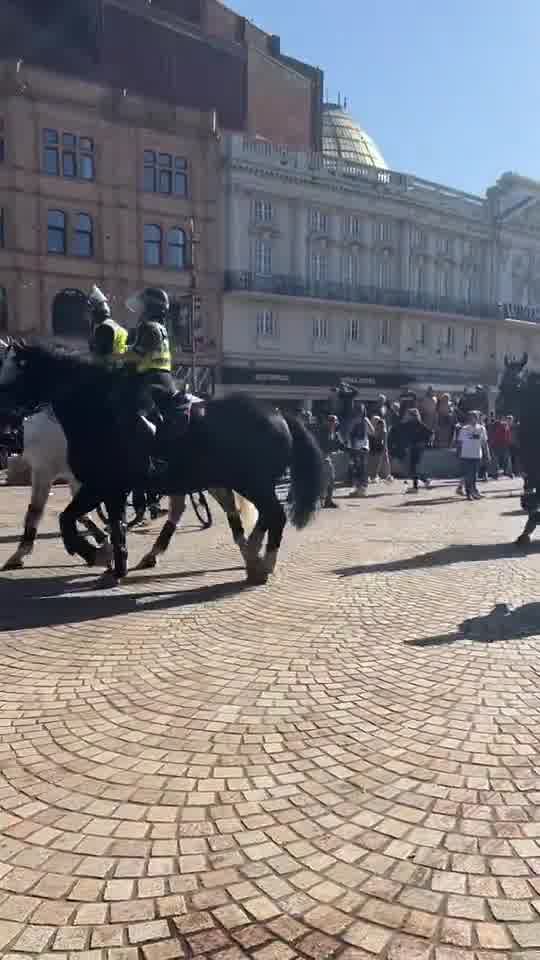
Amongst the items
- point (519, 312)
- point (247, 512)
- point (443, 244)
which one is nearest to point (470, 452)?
point (247, 512)

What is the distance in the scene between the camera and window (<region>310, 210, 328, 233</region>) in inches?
1547

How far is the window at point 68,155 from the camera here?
32656 millimetres

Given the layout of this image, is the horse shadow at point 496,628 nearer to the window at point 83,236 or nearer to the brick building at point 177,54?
the window at point 83,236

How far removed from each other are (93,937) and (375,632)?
3.50 metres

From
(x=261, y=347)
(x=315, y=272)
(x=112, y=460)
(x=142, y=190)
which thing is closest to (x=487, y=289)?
(x=315, y=272)

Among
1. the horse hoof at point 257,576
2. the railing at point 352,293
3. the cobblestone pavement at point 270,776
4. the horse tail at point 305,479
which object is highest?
the railing at point 352,293

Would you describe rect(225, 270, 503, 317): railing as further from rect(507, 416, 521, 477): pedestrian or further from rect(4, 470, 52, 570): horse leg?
rect(4, 470, 52, 570): horse leg

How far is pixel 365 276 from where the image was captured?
4134 cm

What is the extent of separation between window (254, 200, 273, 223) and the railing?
9.70 ft

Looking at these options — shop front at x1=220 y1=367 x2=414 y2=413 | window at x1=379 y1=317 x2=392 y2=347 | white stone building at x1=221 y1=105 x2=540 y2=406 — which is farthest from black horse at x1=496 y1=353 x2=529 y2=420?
window at x1=379 y1=317 x2=392 y2=347

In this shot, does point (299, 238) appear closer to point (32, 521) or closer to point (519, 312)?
point (519, 312)

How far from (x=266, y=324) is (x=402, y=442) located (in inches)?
823

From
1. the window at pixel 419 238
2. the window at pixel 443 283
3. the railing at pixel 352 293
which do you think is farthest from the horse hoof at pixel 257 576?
the window at pixel 443 283

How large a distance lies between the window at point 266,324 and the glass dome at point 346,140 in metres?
21.6
